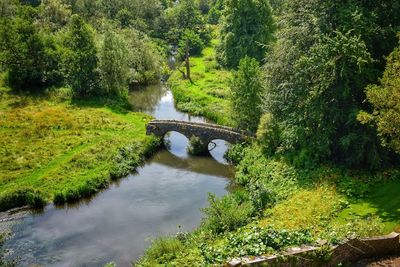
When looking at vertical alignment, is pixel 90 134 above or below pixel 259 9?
below

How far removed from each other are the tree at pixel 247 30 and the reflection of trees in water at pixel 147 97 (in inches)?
536

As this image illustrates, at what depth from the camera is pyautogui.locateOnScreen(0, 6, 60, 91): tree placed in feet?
255

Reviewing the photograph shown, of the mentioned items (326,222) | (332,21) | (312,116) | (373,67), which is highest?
(332,21)

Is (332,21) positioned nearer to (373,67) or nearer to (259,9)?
(373,67)

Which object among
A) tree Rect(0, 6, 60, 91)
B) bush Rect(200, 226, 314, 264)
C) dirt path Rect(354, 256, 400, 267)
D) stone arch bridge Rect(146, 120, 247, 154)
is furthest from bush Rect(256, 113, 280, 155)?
tree Rect(0, 6, 60, 91)

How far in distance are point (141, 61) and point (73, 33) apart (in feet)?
48.7

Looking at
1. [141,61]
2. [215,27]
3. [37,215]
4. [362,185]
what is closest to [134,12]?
[215,27]

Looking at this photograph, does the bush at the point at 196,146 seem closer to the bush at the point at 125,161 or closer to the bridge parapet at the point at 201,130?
the bridge parapet at the point at 201,130

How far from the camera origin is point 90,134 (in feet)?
198

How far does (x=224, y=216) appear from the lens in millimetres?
36406

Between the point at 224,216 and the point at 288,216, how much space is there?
505cm

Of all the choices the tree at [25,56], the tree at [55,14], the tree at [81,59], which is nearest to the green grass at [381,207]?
the tree at [81,59]

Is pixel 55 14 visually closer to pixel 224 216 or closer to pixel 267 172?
pixel 267 172

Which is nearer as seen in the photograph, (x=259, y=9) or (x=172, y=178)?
(x=172, y=178)
